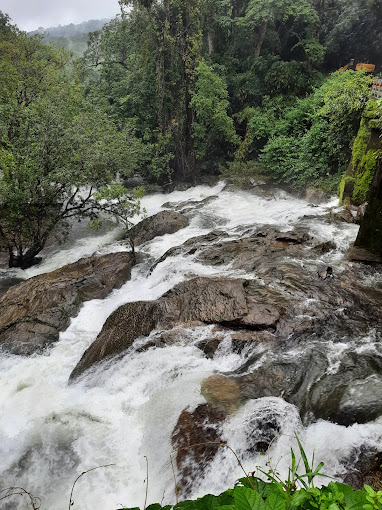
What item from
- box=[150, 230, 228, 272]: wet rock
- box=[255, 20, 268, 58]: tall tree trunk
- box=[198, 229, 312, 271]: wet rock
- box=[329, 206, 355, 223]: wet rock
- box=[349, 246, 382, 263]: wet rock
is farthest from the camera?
box=[255, 20, 268, 58]: tall tree trunk

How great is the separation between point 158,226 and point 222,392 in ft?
25.9

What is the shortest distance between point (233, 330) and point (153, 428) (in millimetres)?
2074

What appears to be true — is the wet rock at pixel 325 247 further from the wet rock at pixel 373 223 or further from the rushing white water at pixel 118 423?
the wet rock at pixel 373 223

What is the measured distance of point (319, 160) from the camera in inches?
556

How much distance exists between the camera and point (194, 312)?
6340 mm

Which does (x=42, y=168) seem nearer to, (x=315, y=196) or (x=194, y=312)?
(x=194, y=312)

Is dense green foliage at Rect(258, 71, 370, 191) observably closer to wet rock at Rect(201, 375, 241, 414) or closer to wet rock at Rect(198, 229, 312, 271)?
wet rock at Rect(198, 229, 312, 271)

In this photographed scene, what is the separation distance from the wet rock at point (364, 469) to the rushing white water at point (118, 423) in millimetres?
82

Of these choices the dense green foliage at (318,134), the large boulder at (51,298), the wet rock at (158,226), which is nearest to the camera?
the large boulder at (51,298)

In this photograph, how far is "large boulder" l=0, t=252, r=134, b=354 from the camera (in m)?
6.67

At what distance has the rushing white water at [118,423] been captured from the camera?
148 inches

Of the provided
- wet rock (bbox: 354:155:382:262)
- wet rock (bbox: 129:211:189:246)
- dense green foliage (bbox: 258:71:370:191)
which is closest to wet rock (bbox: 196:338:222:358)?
wet rock (bbox: 354:155:382:262)

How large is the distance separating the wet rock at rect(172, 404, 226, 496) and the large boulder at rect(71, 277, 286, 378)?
6.29 feet

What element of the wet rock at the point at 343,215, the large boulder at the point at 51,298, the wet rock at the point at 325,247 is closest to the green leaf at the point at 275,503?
the large boulder at the point at 51,298
